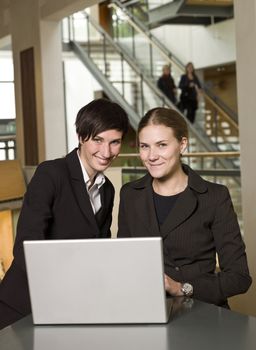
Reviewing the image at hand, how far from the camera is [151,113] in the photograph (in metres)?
2.23

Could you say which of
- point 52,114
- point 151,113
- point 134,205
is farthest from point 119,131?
point 52,114

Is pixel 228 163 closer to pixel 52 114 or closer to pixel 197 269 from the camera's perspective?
pixel 52 114

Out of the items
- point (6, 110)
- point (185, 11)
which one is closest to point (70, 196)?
point (6, 110)

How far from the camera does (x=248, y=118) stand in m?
3.87

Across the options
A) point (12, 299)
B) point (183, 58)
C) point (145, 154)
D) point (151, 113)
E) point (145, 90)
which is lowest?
point (12, 299)

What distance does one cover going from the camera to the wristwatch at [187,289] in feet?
6.50

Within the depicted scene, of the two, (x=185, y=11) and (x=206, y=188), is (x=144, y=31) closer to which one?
(x=185, y=11)

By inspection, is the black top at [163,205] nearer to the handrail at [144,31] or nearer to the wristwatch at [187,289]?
the wristwatch at [187,289]

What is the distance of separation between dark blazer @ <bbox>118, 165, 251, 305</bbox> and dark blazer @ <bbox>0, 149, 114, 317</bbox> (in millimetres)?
251

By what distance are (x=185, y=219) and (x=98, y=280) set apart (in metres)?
0.68

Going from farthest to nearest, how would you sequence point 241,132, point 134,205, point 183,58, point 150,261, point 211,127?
point 183,58 < point 211,127 < point 241,132 < point 134,205 < point 150,261

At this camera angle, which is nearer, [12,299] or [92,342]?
[92,342]

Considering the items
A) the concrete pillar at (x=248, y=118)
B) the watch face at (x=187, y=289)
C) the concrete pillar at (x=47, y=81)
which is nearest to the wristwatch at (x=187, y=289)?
the watch face at (x=187, y=289)

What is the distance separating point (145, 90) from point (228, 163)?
14.2ft
